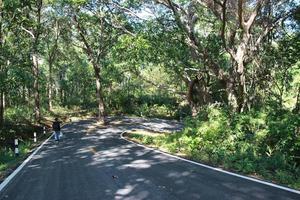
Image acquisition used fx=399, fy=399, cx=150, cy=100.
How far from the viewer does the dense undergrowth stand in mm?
11531

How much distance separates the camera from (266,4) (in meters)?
19.8

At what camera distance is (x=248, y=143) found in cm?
1496

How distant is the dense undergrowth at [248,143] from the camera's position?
11531 mm

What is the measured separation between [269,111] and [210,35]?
1106 centimetres

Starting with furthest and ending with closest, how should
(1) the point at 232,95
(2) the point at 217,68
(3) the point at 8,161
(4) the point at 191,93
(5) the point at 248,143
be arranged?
(4) the point at 191,93 → (2) the point at 217,68 → (1) the point at 232,95 → (3) the point at 8,161 → (5) the point at 248,143

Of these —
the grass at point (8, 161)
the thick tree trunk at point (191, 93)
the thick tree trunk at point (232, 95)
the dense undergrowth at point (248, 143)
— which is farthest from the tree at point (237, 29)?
the grass at point (8, 161)

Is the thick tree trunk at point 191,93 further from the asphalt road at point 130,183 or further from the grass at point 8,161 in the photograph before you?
the asphalt road at point 130,183

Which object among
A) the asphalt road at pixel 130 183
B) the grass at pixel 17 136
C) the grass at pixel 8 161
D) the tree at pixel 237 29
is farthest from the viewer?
the tree at pixel 237 29

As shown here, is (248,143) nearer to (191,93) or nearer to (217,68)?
(217,68)

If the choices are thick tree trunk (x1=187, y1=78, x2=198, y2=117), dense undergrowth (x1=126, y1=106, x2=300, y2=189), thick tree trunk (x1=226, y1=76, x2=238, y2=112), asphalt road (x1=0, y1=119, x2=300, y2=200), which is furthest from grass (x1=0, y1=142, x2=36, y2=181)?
thick tree trunk (x1=187, y1=78, x2=198, y2=117)

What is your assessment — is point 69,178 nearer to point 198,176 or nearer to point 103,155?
point 198,176

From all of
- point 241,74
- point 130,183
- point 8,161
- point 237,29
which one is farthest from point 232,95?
point 130,183

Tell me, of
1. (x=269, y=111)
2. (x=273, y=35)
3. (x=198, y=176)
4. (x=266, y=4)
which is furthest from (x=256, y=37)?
(x=198, y=176)

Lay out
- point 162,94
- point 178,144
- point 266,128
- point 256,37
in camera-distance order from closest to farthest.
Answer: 1. point 266,128
2. point 178,144
3. point 256,37
4. point 162,94
